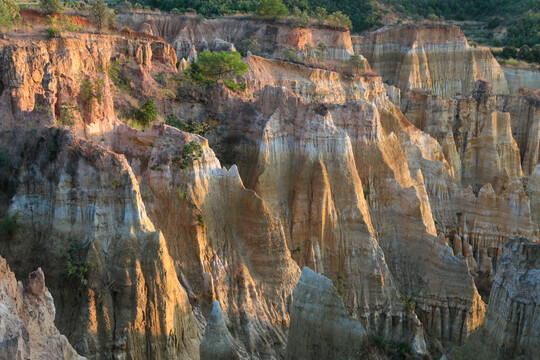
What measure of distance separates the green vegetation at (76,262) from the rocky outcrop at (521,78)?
53.3 metres

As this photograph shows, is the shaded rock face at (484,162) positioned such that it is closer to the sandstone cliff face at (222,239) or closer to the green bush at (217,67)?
the green bush at (217,67)

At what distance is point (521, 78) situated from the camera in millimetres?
61906

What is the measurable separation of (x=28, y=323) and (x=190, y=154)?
1007 cm

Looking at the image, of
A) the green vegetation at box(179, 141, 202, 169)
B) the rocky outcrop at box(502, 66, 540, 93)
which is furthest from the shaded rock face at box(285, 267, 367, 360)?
the rocky outcrop at box(502, 66, 540, 93)

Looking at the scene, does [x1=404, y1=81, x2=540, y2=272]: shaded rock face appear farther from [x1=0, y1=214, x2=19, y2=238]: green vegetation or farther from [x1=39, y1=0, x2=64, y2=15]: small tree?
[x1=0, y1=214, x2=19, y2=238]: green vegetation

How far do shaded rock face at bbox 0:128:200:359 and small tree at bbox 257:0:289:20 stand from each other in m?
35.5

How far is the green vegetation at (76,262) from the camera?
18.1m

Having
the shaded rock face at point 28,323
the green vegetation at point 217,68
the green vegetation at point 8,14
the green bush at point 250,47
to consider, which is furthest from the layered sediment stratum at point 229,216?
the green bush at point 250,47

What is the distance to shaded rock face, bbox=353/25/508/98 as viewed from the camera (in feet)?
189

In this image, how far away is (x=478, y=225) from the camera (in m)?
37.2

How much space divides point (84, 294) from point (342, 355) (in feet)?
27.3

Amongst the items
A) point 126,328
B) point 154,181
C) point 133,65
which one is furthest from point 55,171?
point 133,65

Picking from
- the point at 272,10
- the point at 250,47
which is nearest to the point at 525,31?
the point at 272,10

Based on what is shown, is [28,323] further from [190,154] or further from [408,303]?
[408,303]
